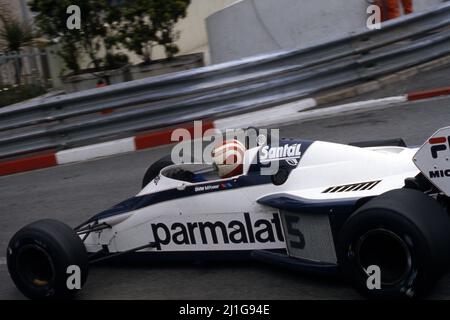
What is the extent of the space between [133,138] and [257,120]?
1652mm

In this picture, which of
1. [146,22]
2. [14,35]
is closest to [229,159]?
[146,22]

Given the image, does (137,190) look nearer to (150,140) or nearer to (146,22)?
(150,140)

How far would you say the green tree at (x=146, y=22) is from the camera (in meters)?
12.6

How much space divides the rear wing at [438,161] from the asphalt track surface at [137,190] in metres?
0.62

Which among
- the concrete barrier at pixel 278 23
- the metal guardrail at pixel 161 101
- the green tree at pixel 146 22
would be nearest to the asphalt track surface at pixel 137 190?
the metal guardrail at pixel 161 101

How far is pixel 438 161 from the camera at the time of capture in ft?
13.0

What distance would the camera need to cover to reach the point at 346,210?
166 inches

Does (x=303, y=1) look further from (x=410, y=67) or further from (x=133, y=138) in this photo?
(x=133, y=138)

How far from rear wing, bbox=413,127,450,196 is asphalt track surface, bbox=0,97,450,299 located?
2.03 feet

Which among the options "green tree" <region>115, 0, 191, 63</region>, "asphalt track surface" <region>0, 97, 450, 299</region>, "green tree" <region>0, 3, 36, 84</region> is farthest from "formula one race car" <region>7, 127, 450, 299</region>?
"green tree" <region>0, 3, 36, 84</region>

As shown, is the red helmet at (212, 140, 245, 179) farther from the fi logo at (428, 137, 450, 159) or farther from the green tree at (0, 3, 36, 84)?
the green tree at (0, 3, 36, 84)

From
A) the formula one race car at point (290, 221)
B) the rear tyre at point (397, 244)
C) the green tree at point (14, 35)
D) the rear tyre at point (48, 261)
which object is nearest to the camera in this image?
the rear tyre at point (397, 244)

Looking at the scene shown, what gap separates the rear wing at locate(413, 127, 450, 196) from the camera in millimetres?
3932

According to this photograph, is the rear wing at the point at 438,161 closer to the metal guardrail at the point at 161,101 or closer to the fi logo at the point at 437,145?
the fi logo at the point at 437,145
